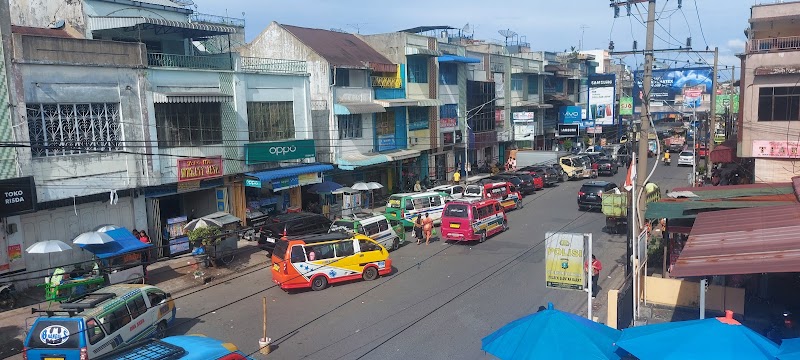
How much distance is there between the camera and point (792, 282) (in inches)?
587

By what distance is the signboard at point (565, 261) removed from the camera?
13156mm

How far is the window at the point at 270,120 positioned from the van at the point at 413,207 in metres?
5.88

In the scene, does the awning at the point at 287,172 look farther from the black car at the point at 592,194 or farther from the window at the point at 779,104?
the window at the point at 779,104

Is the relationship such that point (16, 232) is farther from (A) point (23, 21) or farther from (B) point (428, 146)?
(B) point (428, 146)

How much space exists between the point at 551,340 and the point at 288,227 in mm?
15067

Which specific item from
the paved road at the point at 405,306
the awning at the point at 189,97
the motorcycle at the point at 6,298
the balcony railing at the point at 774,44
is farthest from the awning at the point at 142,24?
the balcony railing at the point at 774,44

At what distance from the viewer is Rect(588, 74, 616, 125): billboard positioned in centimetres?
5519

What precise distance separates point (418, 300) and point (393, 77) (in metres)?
21.7

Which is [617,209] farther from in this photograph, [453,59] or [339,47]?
[453,59]

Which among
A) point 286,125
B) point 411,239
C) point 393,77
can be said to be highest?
point 393,77

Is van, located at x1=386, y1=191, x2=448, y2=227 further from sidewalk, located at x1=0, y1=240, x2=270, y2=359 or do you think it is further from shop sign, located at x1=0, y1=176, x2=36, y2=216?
shop sign, located at x1=0, y1=176, x2=36, y2=216

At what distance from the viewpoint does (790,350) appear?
25.8ft

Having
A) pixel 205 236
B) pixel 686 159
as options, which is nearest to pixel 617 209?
pixel 205 236

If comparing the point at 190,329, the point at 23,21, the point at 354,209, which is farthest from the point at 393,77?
the point at 190,329
